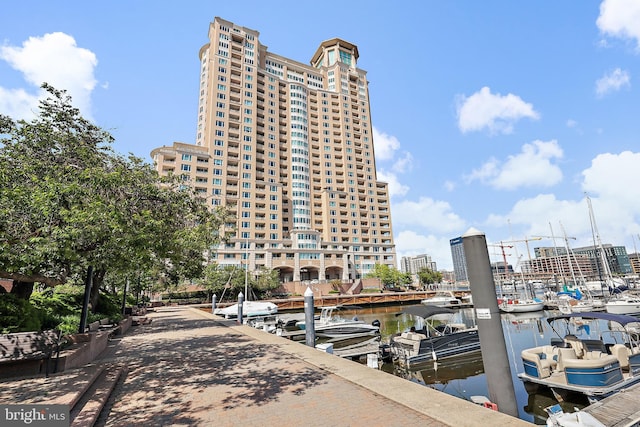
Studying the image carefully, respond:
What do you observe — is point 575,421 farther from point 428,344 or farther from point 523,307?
point 523,307

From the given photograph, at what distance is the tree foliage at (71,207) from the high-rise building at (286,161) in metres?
53.7

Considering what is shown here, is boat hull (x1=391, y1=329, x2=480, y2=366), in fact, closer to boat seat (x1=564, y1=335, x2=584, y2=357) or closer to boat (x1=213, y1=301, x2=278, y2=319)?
boat seat (x1=564, y1=335, x2=584, y2=357)

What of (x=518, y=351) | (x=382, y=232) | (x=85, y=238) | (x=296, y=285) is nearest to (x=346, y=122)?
(x=382, y=232)

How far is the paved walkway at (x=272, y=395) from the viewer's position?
5414mm

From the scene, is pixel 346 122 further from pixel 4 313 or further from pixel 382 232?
pixel 4 313

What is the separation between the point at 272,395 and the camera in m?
6.69

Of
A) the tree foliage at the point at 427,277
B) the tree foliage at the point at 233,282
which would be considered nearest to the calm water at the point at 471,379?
the tree foliage at the point at 233,282

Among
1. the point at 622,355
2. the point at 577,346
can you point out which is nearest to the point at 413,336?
the point at 577,346

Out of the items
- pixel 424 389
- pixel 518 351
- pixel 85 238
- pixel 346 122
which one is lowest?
pixel 518 351

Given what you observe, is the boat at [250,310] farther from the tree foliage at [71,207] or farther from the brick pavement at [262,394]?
the brick pavement at [262,394]

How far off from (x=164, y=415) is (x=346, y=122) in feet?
330

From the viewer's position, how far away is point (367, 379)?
7613mm

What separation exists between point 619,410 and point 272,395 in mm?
7753

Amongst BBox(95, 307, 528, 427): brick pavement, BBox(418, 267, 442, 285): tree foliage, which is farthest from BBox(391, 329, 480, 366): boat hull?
BBox(418, 267, 442, 285): tree foliage
